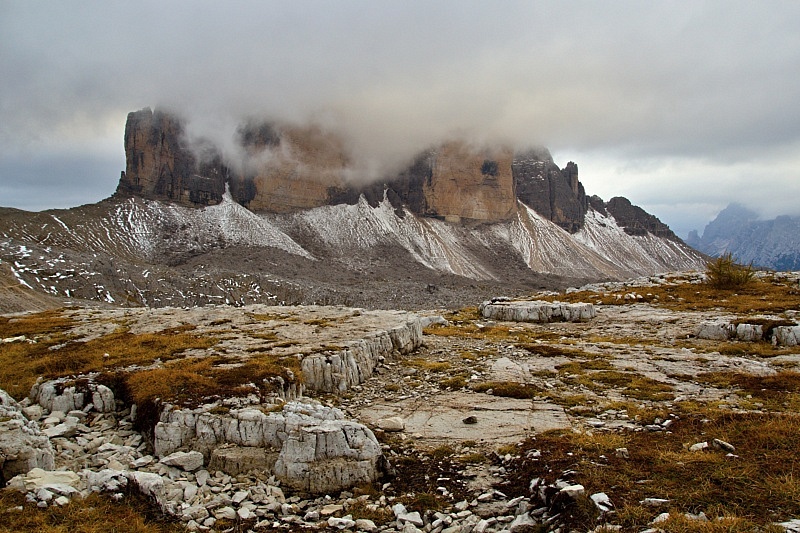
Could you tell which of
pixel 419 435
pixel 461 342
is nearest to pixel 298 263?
pixel 461 342

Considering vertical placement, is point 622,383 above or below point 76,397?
below

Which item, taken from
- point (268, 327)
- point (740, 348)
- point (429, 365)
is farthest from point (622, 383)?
point (268, 327)

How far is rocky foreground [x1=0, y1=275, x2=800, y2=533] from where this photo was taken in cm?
878

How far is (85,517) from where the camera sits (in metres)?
8.27

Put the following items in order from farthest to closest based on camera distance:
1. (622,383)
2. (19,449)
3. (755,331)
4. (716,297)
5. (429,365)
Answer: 1. (716,297)
2. (755,331)
3. (429,365)
4. (622,383)
5. (19,449)

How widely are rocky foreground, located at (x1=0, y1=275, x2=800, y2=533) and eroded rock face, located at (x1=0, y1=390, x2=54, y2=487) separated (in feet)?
0.11

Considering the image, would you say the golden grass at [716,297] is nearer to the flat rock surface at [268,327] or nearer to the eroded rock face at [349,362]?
the flat rock surface at [268,327]

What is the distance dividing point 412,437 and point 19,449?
351 inches

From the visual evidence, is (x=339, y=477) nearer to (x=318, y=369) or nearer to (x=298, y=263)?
(x=318, y=369)

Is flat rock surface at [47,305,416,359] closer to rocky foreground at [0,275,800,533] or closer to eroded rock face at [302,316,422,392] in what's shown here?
rocky foreground at [0,275,800,533]

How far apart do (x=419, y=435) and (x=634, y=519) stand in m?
6.65

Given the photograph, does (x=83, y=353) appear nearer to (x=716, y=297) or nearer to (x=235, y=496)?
(x=235, y=496)

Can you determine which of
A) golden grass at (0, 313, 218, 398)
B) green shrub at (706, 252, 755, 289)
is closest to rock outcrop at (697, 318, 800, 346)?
green shrub at (706, 252, 755, 289)

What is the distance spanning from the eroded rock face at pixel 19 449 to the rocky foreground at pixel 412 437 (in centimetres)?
3
